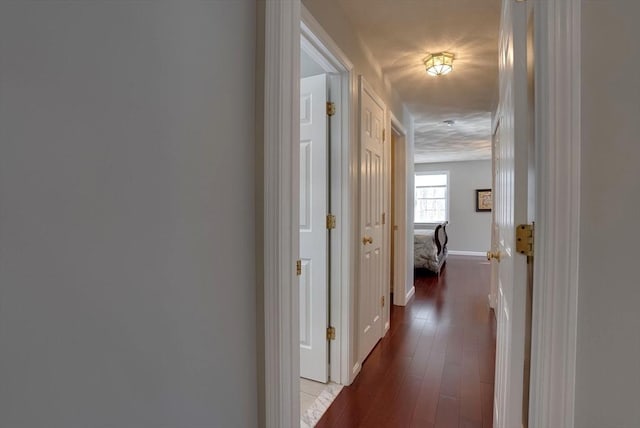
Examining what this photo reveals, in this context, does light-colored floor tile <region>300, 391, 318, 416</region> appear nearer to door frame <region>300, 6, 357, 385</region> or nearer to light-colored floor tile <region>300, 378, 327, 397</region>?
light-colored floor tile <region>300, 378, 327, 397</region>

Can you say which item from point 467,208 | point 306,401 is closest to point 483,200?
point 467,208

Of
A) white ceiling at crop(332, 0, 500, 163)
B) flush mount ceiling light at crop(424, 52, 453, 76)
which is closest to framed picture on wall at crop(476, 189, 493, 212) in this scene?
white ceiling at crop(332, 0, 500, 163)

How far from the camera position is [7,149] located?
531 mm

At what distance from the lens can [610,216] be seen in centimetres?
81

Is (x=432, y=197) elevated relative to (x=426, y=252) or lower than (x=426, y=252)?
elevated

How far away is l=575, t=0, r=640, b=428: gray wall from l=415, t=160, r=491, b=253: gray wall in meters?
7.87

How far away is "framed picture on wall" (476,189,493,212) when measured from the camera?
795 cm

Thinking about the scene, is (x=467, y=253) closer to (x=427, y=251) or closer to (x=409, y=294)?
(x=427, y=251)

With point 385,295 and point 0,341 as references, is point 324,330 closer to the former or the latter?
point 385,295

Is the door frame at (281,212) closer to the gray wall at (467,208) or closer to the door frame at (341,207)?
the door frame at (341,207)

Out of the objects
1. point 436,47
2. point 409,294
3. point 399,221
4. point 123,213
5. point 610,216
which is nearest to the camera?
point 123,213

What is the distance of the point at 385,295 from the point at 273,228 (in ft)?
7.41

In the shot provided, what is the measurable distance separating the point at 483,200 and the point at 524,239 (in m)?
7.94

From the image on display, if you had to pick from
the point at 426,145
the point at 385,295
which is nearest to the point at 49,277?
the point at 385,295
